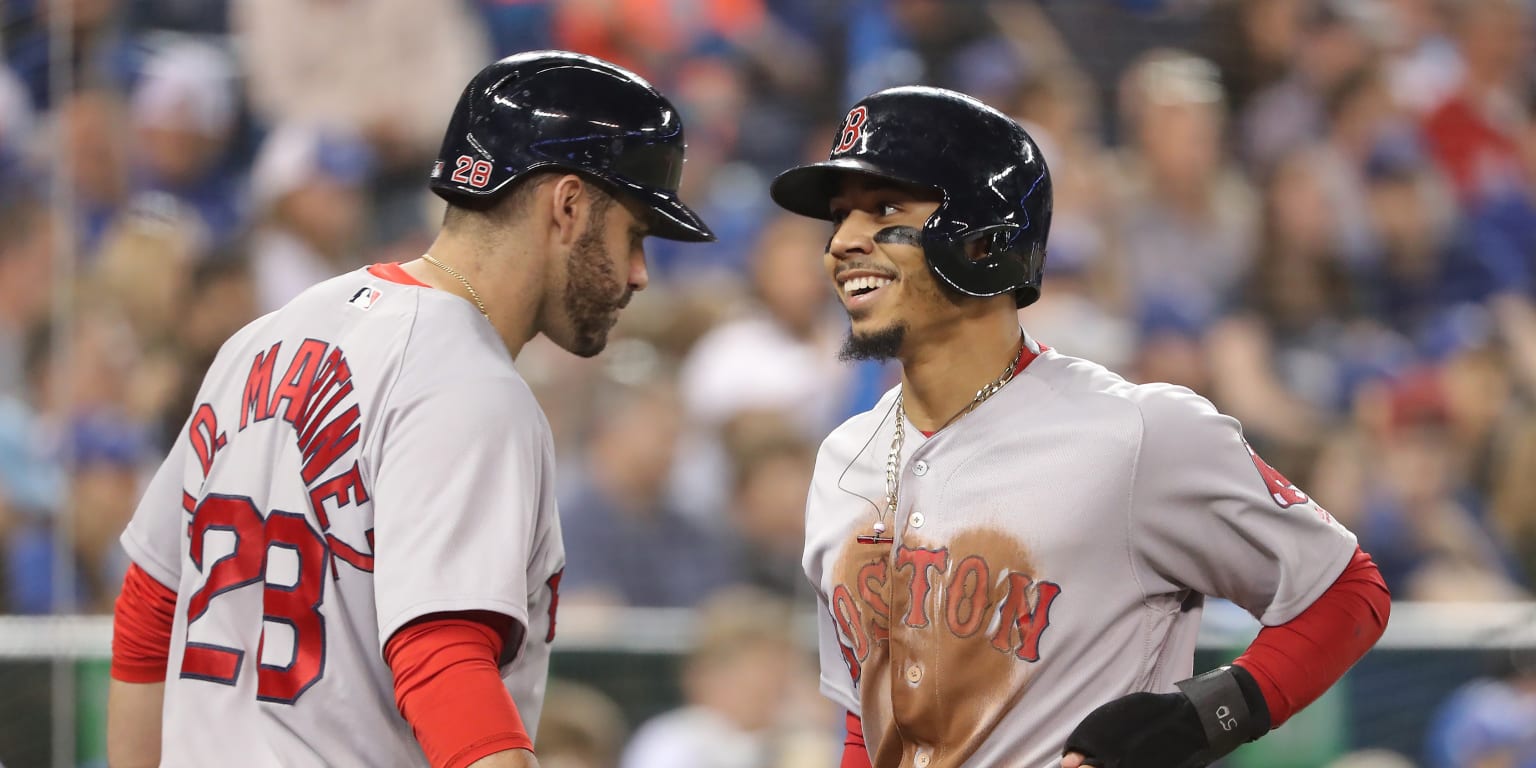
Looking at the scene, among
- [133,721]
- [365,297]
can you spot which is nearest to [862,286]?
[365,297]

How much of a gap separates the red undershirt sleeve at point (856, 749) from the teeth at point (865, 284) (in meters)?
0.77

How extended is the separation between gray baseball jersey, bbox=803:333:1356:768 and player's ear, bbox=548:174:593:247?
0.75 meters

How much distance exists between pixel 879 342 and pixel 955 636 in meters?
0.51

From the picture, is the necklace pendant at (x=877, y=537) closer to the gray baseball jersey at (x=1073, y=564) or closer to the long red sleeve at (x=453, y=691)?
the gray baseball jersey at (x=1073, y=564)

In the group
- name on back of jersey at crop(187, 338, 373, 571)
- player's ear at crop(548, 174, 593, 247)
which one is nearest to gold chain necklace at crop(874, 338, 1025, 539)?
player's ear at crop(548, 174, 593, 247)

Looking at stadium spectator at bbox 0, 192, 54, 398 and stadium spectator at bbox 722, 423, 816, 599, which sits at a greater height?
stadium spectator at bbox 0, 192, 54, 398

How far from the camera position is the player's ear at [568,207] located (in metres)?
2.91

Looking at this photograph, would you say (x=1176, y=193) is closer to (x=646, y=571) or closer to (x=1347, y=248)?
(x=1347, y=248)

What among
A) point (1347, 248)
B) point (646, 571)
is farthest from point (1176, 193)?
point (646, 571)

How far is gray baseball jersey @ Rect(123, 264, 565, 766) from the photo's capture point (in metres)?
2.55

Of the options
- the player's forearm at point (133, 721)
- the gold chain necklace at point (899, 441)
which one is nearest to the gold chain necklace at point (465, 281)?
the gold chain necklace at point (899, 441)

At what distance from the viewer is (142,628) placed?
3.11 metres

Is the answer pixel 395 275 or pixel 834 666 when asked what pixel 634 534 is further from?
pixel 395 275

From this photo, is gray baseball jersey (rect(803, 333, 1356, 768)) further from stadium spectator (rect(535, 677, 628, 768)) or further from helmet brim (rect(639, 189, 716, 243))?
stadium spectator (rect(535, 677, 628, 768))
